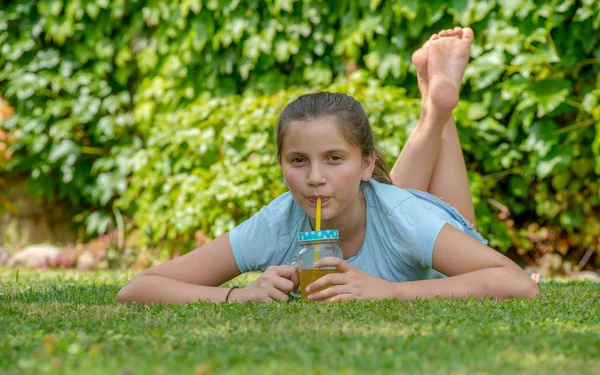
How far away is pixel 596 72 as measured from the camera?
462 centimetres

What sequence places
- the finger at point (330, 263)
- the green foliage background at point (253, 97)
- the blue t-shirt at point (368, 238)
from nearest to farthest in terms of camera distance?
the finger at point (330, 263) → the blue t-shirt at point (368, 238) → the green foliage background at point (253, 97)

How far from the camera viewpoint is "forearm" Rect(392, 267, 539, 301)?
2.43 m

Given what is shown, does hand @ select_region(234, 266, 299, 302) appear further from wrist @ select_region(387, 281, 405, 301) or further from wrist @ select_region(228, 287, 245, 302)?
wrist @ select_region(387, 281, 405, 301)

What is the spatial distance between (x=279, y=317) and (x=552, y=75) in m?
3.20

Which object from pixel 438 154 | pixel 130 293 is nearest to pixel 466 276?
pixel 130 293

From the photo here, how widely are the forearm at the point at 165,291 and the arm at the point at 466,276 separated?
57cm

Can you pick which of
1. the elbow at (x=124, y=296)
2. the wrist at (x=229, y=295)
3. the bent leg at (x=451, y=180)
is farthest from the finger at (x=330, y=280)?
the bent leg at (x=451, y=180)

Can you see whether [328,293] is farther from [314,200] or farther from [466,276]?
[466,276]

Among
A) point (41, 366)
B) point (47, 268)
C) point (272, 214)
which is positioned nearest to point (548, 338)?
point (41, 366)

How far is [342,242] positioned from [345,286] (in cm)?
48

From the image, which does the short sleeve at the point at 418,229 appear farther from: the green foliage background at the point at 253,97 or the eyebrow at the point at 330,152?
the green foliage background at the point at 253,97

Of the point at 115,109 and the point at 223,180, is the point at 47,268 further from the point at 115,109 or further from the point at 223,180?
the point at 223,180

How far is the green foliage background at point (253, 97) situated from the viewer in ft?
15.2

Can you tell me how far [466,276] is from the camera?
2.45 meters
